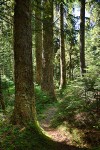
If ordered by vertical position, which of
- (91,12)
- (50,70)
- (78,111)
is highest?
(91,12)

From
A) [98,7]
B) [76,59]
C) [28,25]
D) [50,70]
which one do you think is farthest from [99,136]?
[76,59]

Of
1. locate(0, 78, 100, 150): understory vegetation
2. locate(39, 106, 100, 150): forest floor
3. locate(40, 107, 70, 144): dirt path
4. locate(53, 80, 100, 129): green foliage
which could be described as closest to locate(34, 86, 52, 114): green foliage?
locate(40, 107, 70, 144): dirt path

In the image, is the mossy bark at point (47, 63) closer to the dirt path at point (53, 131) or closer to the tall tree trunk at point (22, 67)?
the dirt path at point (53, 131)

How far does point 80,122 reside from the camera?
9.20 meters

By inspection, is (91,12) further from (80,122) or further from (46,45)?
(80,122)

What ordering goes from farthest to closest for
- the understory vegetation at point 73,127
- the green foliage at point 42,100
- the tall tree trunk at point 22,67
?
the green foliage at point 42,100
the tall tree trunk at point 22,67
the understory vegetation at point 73,127

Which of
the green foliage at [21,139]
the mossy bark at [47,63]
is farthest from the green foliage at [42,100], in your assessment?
the green foliage at [21,139]

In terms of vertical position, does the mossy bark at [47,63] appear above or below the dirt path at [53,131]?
above

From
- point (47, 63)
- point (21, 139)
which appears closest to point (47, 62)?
point (47, 63)

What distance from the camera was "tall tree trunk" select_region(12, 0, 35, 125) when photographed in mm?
8156

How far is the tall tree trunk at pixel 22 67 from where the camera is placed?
8.16 metres

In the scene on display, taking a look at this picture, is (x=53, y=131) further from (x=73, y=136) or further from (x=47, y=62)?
(x=47, y=62)

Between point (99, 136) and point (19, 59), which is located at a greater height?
point (19, 59)

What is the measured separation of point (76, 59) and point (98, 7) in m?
21.3
